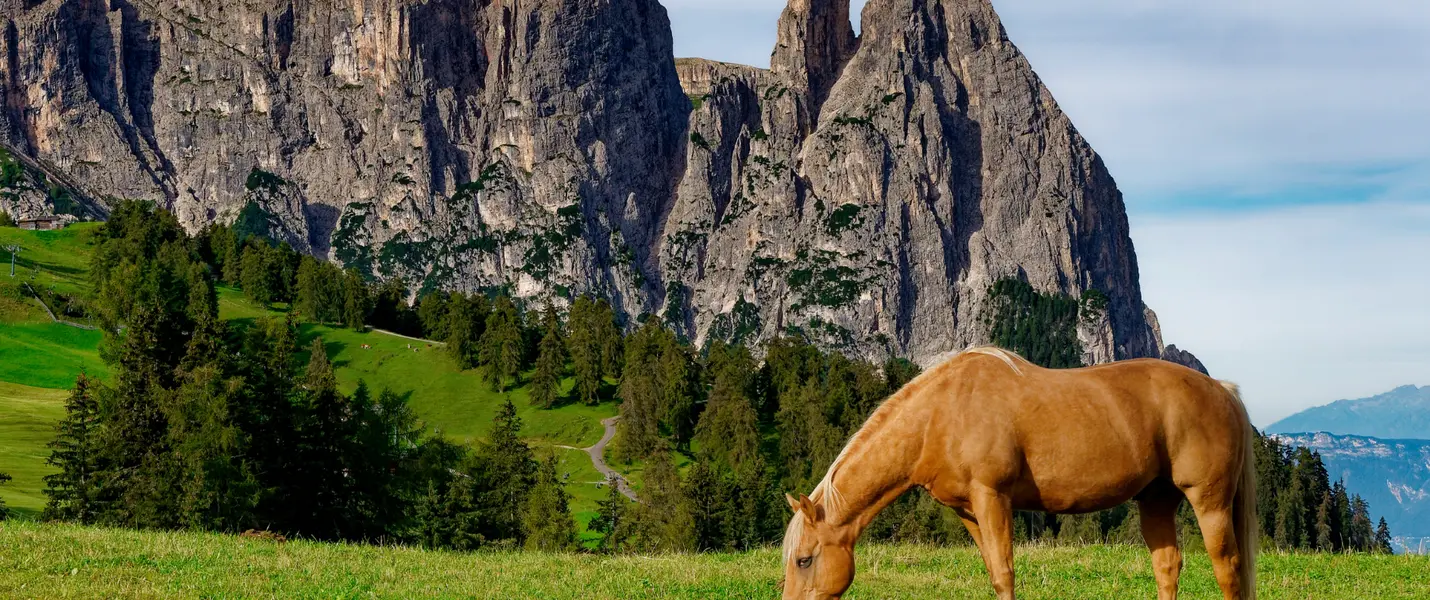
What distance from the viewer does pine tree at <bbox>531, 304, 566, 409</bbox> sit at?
432 ft

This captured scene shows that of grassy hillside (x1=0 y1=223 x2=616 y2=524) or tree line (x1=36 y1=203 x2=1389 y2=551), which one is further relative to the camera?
grassy hillside (x1=0 y1=223 x2=616 y2=524)

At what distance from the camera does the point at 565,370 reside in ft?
466

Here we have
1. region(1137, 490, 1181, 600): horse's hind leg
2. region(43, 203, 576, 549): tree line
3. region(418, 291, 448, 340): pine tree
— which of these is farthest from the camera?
region(418, 291, 448, 340): pine tree

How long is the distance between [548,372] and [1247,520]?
4763 inches

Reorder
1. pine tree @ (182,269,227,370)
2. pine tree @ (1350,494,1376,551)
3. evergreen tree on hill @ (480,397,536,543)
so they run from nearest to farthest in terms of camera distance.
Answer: pine tree @ (182,269,227,370), evergreen tree on hill @ (480,397,536,543), pine tree @ (1350,494,1376,551)

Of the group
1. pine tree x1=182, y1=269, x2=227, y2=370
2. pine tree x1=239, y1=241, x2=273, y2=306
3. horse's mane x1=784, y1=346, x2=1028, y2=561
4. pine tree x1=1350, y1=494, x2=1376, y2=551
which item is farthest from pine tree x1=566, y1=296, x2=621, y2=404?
horse's mane x1=784, y1=346, x2=1028, y2=561

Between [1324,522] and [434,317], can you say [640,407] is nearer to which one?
[434,317]

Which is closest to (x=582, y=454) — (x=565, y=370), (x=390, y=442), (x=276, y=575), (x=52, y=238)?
(x=565, y=370)

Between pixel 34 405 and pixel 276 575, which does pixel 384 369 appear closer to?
pixel 34 405

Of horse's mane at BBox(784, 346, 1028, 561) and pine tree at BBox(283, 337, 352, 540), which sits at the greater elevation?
horse's mane at BBox(784, 346, 1028, 561)

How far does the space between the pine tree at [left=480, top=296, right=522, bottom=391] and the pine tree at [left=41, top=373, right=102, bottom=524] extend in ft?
252

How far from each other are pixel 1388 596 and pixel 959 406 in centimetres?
766

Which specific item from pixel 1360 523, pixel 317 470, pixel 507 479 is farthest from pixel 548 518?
pixel 1360 523

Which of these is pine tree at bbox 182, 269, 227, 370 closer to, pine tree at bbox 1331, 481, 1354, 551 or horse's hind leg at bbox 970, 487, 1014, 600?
horse's hind leg at bbox 970, 487, 1014, 600
